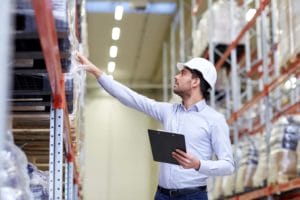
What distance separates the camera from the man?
12.5 ft

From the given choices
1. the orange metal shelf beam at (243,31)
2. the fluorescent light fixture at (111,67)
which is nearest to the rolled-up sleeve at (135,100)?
the orange metal shelf beam at (243,31)

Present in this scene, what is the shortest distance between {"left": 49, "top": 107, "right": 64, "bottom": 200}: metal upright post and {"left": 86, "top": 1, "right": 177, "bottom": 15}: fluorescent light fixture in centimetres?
1260

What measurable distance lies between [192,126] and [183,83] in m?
0.30

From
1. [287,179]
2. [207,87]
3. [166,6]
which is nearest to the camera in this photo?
[207,87]

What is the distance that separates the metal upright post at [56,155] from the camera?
10.2 feet

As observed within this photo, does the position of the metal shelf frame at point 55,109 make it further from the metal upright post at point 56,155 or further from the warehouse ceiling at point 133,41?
the warehouse ceiling at point 133,41

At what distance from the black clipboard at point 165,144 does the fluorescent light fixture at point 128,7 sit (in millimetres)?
12254

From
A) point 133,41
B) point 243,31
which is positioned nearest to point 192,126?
point 243,31

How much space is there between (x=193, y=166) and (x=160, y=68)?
17.1 m

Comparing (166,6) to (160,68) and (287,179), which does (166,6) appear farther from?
(287,179)

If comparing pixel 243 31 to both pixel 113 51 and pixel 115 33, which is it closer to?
pixel 115 33

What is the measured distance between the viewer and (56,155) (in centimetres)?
313

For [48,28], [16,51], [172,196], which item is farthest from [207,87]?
[48,28]

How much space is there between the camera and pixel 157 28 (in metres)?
17.4
